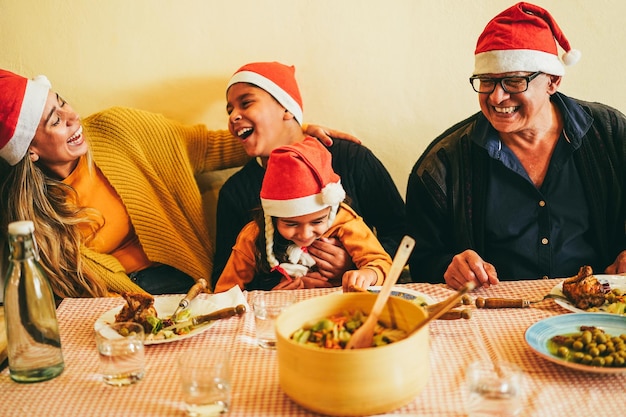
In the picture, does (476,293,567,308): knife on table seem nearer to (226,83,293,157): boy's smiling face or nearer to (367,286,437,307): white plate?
(367,286,437,307): white plate

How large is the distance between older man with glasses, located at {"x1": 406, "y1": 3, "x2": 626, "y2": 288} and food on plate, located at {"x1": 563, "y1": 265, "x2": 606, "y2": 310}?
529 millimetres

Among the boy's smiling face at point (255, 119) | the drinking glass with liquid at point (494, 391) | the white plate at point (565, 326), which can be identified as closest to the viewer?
the drinking glass with liquid at point (494, 391)

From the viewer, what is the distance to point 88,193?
239cm

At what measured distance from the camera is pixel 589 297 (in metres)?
1.58

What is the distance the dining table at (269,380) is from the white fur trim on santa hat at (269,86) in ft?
3.46

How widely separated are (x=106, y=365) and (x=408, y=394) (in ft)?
2.10

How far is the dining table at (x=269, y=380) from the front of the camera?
122 centimetres

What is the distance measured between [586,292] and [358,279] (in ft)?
1.91

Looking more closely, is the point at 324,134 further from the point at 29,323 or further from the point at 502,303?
the point at 29,323

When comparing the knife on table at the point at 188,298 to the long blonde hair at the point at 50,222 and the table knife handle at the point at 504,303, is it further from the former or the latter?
the table knife handle at the point at 504,303

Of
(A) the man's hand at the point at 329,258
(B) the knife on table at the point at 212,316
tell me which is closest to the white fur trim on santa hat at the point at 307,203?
(A) the man's hand at the point at 329,258

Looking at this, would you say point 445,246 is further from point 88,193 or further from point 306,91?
point 88,193

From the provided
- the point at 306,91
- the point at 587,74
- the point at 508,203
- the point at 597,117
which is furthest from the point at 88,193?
the point at 587,74

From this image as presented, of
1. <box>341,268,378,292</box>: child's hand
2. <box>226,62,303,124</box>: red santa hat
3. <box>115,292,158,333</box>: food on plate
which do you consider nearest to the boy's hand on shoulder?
<box>226,62,303,124</box>: red santa hat
